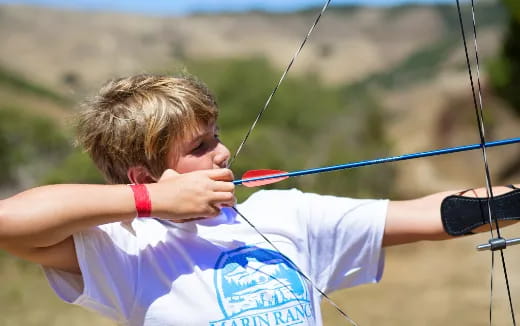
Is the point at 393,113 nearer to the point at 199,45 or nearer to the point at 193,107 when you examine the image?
the point at 193,107

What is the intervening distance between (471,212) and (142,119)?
25.4 inches

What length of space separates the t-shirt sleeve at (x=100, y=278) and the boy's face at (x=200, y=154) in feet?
0.62

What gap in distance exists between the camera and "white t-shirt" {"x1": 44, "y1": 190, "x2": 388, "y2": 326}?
1.31 m

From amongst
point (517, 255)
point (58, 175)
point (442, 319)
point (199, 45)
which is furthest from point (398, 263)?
point (199, 45)

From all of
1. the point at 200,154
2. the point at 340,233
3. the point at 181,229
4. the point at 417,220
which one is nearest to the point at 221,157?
the point at 200,154

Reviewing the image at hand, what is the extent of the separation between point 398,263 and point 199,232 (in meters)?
6.82

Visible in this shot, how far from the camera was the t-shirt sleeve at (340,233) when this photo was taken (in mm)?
1469

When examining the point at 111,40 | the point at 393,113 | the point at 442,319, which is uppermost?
the point at 111,40

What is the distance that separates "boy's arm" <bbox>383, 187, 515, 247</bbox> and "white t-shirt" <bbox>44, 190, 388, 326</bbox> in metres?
0.02

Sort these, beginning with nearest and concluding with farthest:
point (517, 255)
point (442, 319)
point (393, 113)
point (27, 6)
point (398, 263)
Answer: point (442, 319)
point (517, 255)
point (398, 263)
point (393, 113)
point (27, 6)

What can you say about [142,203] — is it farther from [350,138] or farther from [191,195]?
[350,138]

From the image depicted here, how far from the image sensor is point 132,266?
1.34m

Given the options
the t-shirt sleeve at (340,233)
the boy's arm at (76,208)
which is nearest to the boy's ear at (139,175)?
the boy's arm at (76,208)

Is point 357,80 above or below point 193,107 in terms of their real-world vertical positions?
above
